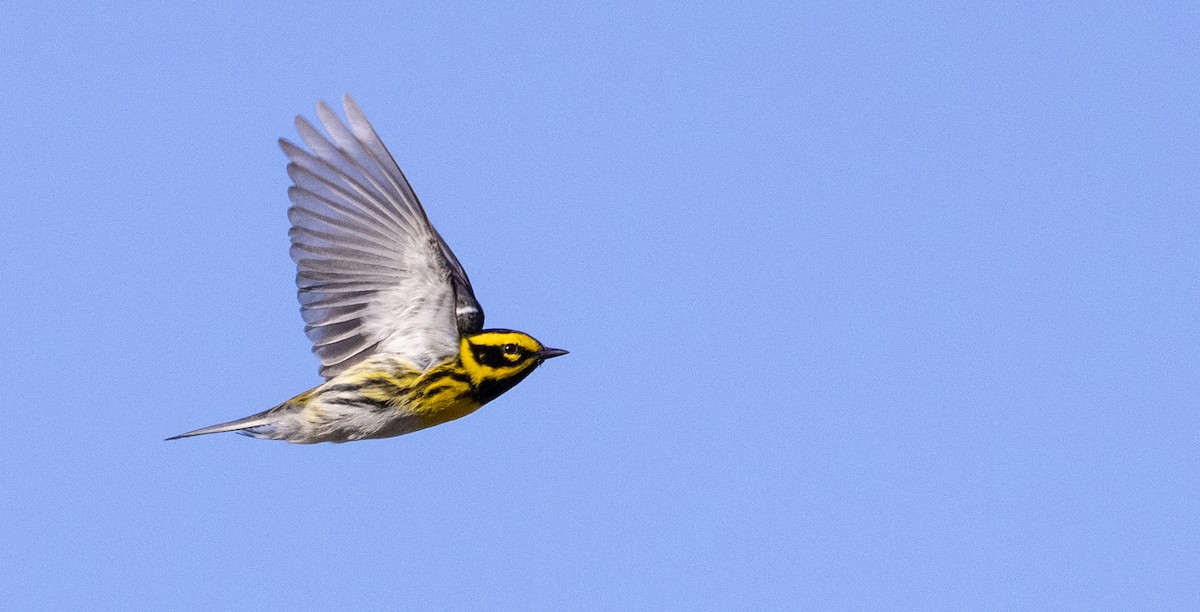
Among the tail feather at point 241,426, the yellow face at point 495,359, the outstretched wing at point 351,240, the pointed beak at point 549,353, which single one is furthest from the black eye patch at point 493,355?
the tail feather at point 241,426

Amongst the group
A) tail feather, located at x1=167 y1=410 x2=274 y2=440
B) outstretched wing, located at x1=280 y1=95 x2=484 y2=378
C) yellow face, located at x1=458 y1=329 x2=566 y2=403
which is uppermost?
outstretched wing, located at x1=280 y1=95 x2=484 y2=378

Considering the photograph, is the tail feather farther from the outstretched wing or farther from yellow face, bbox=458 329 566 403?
yellow face, bbox=458 329 566 403

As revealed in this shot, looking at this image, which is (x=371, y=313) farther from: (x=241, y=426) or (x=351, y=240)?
(x=241, y=426)

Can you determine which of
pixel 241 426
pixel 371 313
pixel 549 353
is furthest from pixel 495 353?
pixel 241 426

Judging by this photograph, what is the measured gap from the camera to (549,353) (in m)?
11.0

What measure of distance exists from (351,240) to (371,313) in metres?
0.45

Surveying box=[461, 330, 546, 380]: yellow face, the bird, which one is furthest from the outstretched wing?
box=[461, 330, 546, 380]: yellow face

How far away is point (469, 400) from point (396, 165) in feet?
4.74

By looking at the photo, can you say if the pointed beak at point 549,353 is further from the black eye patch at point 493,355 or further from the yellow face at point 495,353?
the black eye patch at point 493,355

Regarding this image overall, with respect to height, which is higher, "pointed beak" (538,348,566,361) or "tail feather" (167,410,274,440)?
"pointed beak" (538,348,566,361)

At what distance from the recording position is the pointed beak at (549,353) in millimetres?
11023

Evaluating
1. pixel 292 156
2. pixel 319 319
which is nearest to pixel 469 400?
pixel 319 319

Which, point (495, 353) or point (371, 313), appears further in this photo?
point (371, 313)

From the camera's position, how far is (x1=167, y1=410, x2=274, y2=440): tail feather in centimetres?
1082
